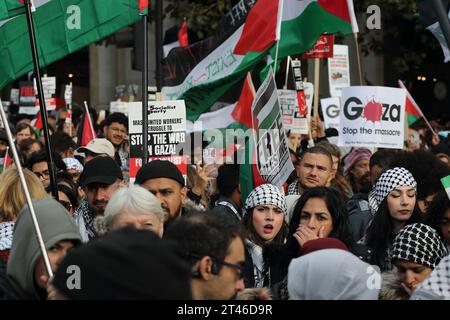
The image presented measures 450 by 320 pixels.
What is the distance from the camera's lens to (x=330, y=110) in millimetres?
15523

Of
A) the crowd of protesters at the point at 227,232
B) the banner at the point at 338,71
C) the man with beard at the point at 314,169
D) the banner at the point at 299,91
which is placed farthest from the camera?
the banner at the point at 338,71

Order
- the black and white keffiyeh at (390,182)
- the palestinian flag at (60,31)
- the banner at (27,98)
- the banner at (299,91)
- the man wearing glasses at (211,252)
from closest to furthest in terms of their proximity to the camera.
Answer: the man wearing glasses at (211,252) → the black and white keffiyeh at (390,182) → the palestinian flag at (60,31) → the banner at (299,91) → the banner at (27,98)

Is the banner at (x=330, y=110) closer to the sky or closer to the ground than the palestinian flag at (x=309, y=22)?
closer to the ground

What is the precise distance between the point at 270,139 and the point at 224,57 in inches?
82.5

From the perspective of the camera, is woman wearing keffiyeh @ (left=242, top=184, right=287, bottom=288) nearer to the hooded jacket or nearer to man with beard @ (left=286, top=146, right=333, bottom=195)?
man with beard @ (left=286, top=146, right=333, bottom=195)

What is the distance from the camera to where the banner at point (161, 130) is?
26.1ft

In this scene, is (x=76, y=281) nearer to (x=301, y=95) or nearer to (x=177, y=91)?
(x=177, y=91)

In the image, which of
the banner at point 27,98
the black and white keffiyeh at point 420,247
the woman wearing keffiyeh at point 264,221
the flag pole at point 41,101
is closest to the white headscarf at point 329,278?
the black and white keffiyeh at point 420,247

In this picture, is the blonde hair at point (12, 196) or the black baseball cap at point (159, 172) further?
the black baseball cap at point (159, 172)

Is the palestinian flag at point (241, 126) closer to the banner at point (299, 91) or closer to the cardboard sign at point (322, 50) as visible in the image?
the banner at point (299, 91)

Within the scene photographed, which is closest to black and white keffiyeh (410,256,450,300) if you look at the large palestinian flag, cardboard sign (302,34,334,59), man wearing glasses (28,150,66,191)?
man wearing glasses (28,150,66,191)

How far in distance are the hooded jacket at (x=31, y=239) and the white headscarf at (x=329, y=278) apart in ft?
3.19
